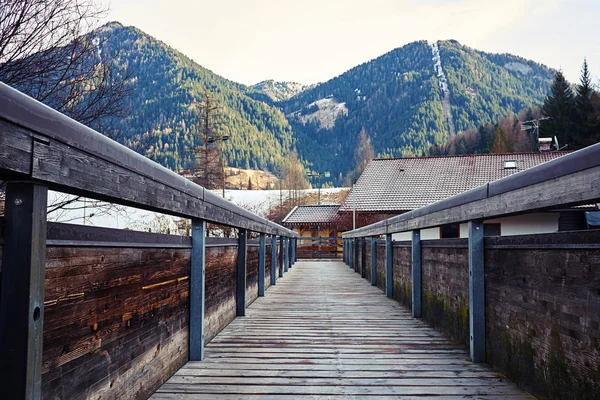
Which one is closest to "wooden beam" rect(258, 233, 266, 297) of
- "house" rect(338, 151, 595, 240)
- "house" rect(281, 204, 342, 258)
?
"house" rect(338, 151, 595, 240)

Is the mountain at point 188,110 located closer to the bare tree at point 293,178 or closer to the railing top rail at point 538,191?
the bare tree at point 293,178

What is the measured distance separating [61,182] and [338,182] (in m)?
111

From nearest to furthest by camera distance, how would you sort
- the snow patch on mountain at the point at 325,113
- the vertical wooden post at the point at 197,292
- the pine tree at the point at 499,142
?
the vertical wooden post at the point at 197,292
the pine tree at the point at 499,142
the snow patch on mountain at the point at 325,113

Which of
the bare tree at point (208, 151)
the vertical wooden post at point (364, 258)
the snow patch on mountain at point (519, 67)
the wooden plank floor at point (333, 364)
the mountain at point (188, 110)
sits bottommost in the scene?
the wooden plank floor at point (333, 364)

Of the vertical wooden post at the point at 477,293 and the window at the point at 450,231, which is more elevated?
the window at the point at 450,231

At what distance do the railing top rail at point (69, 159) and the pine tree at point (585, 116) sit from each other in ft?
133

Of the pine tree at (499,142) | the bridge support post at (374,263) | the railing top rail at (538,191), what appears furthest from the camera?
the pine tree at (499,142)

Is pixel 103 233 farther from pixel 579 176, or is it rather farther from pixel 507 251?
pixel 507 251

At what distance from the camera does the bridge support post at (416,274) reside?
198 inches

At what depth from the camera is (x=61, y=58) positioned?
6.77m

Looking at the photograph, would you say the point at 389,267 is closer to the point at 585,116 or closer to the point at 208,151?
the point at 208,151

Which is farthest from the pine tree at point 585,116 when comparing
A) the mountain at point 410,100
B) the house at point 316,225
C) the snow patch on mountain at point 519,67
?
the snow patch on mountain at point 519,67

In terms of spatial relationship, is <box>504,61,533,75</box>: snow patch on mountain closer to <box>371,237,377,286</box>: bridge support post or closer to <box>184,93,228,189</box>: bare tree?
<box>184,93,228,189</box>: bare tree

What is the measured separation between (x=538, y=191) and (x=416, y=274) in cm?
295
